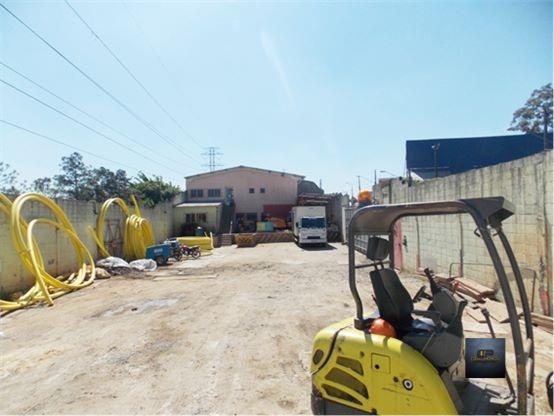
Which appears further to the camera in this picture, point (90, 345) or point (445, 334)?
point (90, 345)

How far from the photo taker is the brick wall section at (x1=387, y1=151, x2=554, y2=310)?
630 centimetres

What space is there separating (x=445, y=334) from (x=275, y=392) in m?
2.50

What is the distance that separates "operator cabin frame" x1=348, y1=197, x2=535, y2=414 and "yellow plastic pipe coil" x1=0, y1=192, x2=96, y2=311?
9.69m

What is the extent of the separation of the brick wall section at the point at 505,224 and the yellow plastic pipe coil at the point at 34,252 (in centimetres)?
1138

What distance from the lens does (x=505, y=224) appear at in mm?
7367

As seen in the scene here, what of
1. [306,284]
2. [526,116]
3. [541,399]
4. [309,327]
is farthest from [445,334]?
[526,116]

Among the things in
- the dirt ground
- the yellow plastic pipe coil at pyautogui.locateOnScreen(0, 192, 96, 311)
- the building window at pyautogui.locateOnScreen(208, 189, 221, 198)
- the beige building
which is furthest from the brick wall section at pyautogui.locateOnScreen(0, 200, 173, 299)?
the building window at pyautogui.locateOnScreen(208, 189, 221, 198)

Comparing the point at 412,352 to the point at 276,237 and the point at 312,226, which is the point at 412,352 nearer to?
the point at 312,226

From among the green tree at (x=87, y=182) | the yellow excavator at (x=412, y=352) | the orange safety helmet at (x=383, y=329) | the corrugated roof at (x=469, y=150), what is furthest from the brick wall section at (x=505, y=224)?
the green tree at (x=87, y=182)

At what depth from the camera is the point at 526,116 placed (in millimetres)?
39312

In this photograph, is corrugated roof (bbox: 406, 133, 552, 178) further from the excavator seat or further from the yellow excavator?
the yellow excavator

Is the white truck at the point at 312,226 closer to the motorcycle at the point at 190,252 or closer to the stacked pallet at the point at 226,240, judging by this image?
the motorcycle at the point at 190,252

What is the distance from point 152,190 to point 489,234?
39.0m

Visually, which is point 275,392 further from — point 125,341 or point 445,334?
point 125,341
